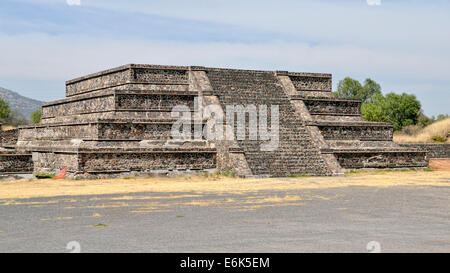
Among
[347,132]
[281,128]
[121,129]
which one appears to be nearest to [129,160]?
[121,129]

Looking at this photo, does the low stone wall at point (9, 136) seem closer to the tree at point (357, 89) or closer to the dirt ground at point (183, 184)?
the dirt ground at point (183, 184)

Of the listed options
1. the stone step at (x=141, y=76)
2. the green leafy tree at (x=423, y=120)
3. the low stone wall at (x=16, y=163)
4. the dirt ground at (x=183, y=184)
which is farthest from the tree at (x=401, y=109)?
the low stone wall at (x=16, y=163)

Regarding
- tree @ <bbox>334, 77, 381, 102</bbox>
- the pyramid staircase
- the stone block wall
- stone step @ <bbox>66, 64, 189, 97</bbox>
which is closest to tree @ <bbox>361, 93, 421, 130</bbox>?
tree @ <bbox>334, 77, 381, 102</bbox>

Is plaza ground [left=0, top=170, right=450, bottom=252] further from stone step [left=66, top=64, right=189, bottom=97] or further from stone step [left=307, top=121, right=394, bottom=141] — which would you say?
stone step [left=66, top=64, right=189, bottom=97]

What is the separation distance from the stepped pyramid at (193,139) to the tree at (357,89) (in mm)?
40054

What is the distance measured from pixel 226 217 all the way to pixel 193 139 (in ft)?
38.8

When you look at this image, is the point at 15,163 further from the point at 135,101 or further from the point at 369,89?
the point at 369,89

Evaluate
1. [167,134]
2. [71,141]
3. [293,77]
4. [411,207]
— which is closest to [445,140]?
[293,77]

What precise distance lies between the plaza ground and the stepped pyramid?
2.80m

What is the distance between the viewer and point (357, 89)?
6869 centimetres

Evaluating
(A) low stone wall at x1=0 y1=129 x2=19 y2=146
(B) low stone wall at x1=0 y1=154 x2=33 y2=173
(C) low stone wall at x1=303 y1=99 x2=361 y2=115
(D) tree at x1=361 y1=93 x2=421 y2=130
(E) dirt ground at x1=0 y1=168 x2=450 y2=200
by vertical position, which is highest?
(D) tree at x1=361 y1=93 x2=421 y2=130

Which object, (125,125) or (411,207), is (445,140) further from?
(411,207)

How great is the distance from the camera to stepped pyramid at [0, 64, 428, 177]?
20281 mm

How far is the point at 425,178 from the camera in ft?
66.1
